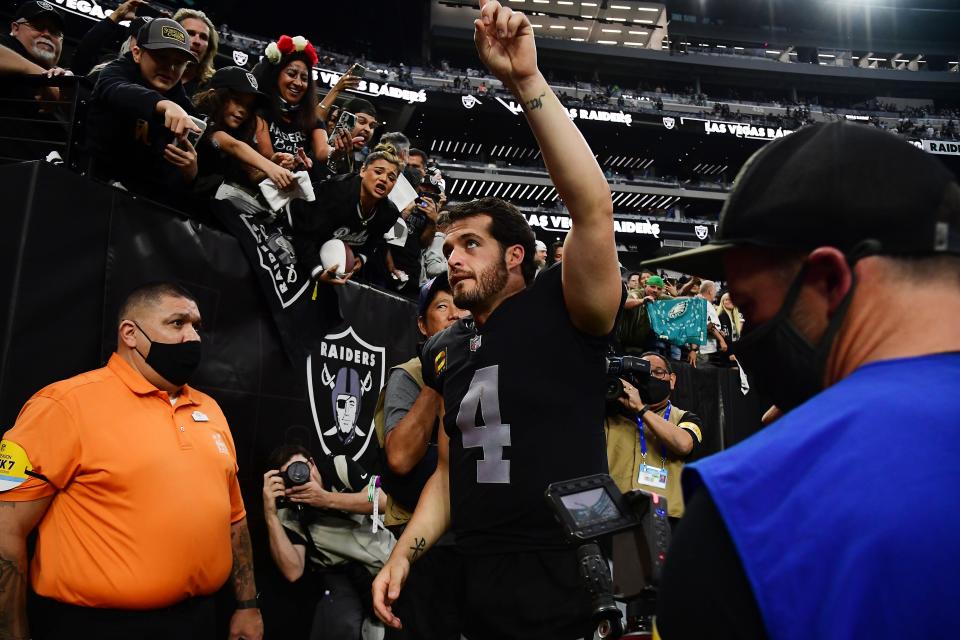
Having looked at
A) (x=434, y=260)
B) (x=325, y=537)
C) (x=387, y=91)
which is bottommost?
(x=325, y=537)

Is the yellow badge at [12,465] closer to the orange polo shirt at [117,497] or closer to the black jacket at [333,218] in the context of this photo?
the orange polo shirt at [117,497]

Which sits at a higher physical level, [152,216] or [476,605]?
[152,216]

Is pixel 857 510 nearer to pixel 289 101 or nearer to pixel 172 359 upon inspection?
pixel 172 359

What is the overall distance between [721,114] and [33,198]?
32.5 metres

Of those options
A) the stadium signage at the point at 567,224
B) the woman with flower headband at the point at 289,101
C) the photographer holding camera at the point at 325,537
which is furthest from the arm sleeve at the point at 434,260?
the stadium signage at the point at 567,224

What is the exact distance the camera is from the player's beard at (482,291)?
2.19 meters

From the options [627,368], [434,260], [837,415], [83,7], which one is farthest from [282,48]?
[83,7]

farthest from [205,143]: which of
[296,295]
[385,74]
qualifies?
[385,74]

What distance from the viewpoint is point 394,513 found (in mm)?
3021

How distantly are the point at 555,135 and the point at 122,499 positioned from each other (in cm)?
202

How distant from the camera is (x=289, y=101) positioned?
4.73 meters

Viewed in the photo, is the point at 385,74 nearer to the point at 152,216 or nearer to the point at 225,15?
the point at 225,15

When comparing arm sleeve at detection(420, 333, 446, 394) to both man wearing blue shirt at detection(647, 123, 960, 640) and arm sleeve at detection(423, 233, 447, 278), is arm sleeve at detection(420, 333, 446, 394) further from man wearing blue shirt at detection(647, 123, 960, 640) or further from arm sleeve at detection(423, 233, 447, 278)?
arm sleeve at detection(423, 233, 447, 278)

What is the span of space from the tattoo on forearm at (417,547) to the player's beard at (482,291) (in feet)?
2.33
